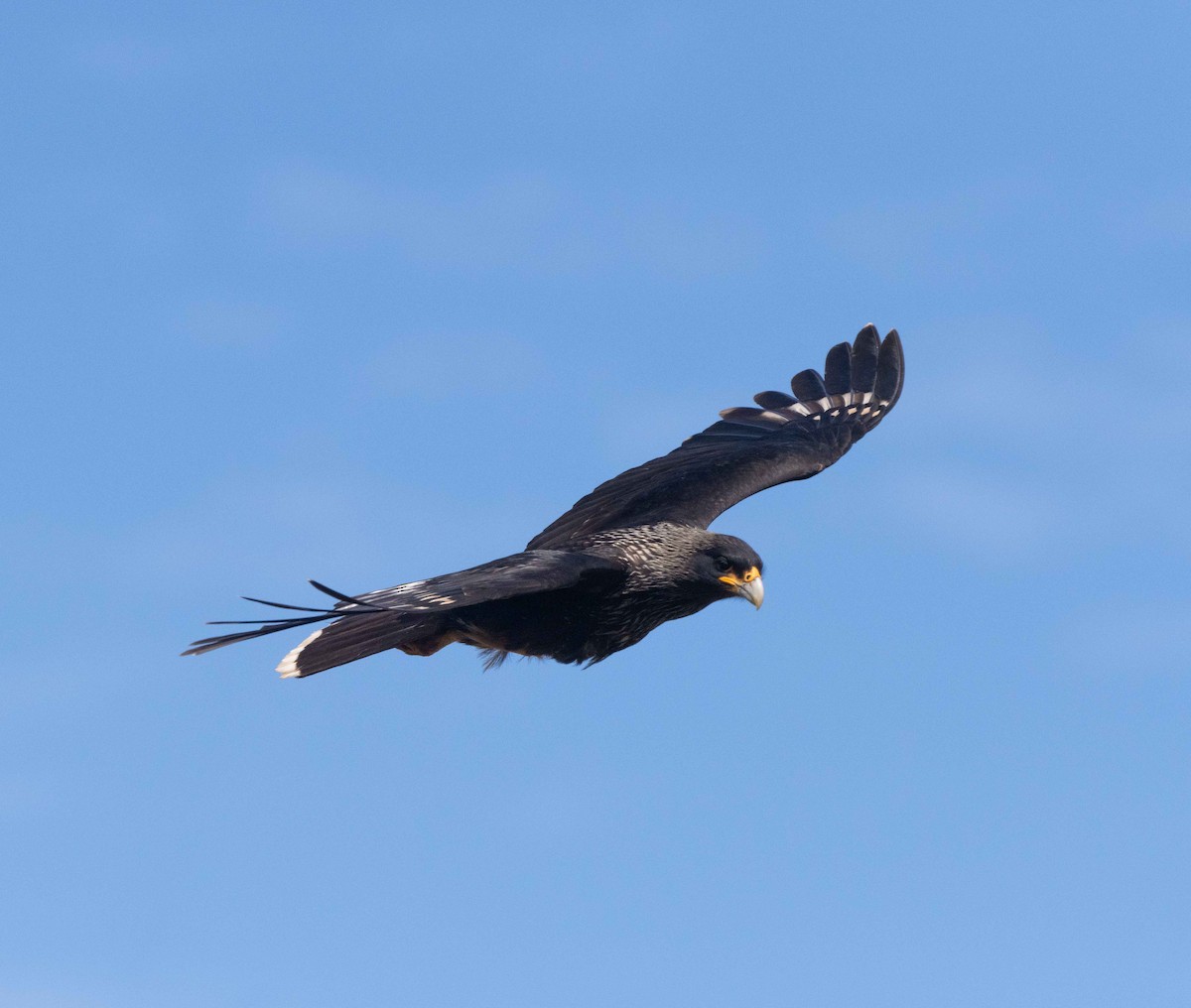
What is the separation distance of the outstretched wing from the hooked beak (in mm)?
1249

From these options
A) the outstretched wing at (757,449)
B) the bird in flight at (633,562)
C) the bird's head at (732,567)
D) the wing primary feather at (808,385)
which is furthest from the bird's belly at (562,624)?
the wing primary feather at (808,385)

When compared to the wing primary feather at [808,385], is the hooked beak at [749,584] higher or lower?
lower

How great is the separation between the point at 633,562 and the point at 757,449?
9.73 ft

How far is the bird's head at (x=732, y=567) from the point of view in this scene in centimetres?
1298

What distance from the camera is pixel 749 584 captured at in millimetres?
12992

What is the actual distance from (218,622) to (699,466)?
5.76 meters

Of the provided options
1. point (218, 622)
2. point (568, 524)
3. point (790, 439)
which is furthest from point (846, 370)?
point (218, 622)

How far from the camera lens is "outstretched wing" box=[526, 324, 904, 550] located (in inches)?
577

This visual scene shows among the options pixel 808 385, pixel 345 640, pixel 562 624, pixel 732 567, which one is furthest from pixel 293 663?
pixel 808 385

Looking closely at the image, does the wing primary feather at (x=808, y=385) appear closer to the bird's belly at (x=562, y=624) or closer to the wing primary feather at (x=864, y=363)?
the wing primary feather at (x=864, y=363)

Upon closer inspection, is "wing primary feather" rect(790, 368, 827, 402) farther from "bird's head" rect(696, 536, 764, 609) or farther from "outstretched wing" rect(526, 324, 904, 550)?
"bird's head" rect(696, 536, 764, 609)

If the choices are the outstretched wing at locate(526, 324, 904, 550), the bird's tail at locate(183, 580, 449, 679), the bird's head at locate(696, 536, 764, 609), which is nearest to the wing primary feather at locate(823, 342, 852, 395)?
the outstretched wing at locate(526, 324, 904, 550)

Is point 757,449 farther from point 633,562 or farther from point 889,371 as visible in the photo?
point 633,562

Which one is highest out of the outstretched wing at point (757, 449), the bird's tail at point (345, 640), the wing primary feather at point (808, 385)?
the wing primary feather at point (808, 385)
